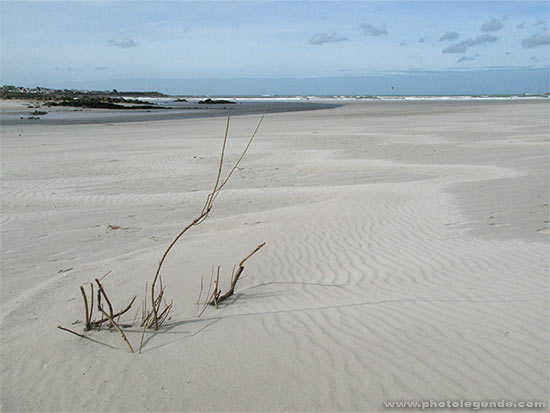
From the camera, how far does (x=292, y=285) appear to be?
5.30 m

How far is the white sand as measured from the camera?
10.5 ft

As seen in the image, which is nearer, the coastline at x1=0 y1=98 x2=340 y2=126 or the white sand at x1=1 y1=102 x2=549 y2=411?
the white sand at x1=1 y1=102 x2=549 y2=411

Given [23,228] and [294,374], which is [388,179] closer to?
[23,228]

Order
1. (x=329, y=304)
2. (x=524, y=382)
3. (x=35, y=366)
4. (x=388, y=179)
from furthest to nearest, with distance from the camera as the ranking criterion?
(x=388, y=179)
(x=329, y=304)
(x=35, y=366)
(x=524, y=382)

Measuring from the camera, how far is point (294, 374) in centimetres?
327

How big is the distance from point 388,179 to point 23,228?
814 cm

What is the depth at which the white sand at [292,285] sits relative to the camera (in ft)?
10.5

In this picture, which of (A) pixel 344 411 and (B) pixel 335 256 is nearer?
(A) pixel 344 411

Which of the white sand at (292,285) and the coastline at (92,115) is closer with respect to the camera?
the white sand at (292,285)

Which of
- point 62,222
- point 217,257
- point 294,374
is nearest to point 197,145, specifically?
point 62,222

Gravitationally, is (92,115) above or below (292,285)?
above

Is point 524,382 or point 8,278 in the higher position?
point 524,382

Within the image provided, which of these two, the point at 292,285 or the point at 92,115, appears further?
the point at 92,115

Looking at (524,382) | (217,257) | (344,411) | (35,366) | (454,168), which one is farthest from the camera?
(454,168)
